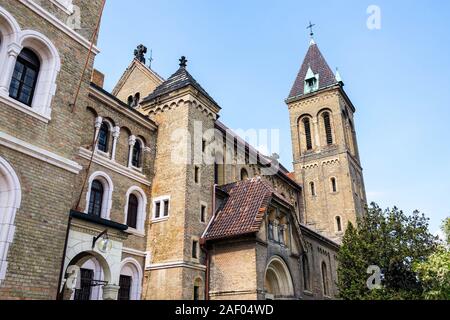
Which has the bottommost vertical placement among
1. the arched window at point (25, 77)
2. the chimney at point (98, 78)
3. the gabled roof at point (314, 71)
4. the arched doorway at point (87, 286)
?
the arched doorway at point (87, 286)

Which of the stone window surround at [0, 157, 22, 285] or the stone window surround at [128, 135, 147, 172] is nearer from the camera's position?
the stone window surround at [0, 157, 22, 285]

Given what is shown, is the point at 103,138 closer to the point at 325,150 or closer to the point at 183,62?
the point at 183,62

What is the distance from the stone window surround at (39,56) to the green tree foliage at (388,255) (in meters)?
17.0

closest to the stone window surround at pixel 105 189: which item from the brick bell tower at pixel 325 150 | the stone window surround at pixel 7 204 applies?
the stone window surround at pixel 7 204

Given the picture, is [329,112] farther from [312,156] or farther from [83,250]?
[83,250]

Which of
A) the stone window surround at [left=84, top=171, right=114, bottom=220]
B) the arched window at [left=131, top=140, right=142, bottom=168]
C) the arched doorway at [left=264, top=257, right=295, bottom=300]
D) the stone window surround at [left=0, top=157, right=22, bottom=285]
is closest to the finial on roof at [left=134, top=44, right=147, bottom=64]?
the arched window at [left=131, top=140, right=142, bottom=168]

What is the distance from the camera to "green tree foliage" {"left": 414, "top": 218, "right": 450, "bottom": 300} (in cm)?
1628

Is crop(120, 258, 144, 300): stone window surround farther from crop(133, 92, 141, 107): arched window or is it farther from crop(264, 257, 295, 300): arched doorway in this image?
crop(133, 92, 141, 107): arched window

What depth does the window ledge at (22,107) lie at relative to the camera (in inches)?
364

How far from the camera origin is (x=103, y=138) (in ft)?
57.0

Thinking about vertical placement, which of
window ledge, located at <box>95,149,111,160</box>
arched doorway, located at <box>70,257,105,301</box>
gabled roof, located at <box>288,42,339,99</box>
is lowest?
arched doorway, located at <box>70,257,105,301</box>

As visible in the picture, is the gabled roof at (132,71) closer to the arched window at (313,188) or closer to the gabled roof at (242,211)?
the gabled roof at (242,211)

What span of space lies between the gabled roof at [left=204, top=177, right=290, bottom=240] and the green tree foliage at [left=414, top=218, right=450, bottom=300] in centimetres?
743
